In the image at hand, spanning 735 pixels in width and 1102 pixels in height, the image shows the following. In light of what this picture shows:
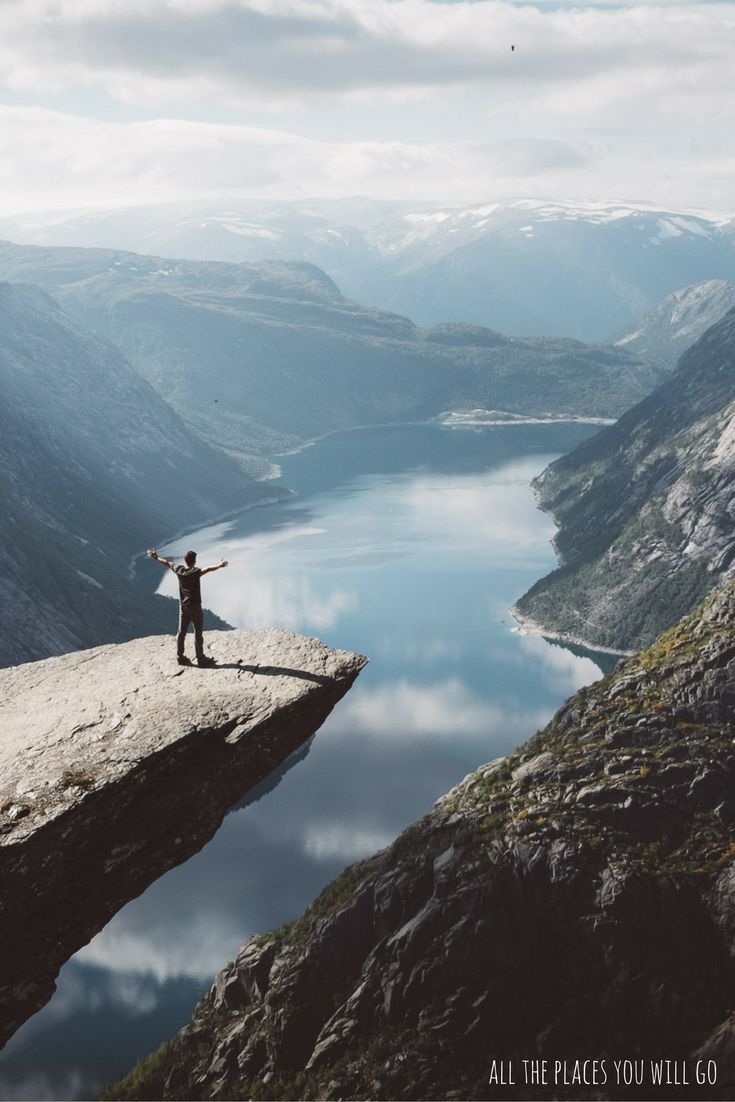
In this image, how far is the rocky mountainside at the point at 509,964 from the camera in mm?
96000

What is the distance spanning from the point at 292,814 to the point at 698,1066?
336ft

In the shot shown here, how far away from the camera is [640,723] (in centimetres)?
12506


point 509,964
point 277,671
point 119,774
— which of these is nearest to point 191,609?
point 277,671

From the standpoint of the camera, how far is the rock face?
27469 mm

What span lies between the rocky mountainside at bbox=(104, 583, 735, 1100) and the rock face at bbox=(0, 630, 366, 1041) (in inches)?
2860

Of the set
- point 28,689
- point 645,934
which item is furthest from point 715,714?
point 28,689

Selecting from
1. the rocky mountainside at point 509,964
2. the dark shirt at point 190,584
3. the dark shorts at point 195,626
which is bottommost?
the rocky mountainside at point 509,964

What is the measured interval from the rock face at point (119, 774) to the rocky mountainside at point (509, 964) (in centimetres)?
7264

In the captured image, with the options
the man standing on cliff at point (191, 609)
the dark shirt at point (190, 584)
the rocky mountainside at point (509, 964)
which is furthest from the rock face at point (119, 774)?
the rocky mountainside at point (509, 964)

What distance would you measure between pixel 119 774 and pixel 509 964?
83.5 metres

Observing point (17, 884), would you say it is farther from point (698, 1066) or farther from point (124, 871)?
point (698, 1066)

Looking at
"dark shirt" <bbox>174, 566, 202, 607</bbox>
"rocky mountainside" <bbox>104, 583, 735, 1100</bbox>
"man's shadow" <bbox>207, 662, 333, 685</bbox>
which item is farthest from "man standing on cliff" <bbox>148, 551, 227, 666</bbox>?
"rocky mountainside" <bbox>104, 583, 735, 1100</bbox>

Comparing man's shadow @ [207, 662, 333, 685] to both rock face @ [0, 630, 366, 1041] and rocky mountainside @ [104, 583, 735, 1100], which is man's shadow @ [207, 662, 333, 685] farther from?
rocky mountainside @ [104, 583, 735, 1100]

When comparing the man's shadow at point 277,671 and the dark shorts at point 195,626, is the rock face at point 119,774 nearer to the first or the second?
the man's shadow at point 277,671
